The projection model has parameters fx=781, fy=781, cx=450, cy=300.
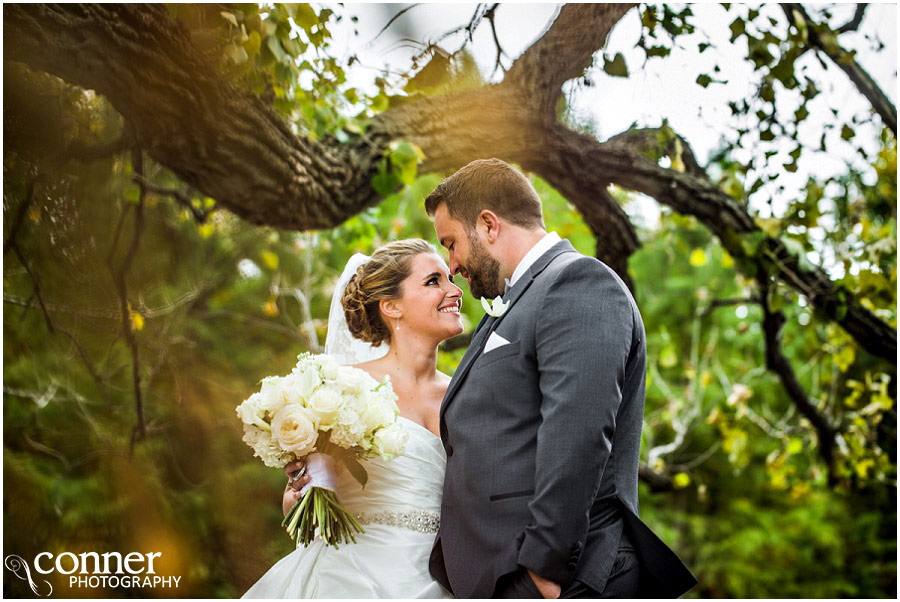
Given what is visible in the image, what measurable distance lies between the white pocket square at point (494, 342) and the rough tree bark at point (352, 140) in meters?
1.27

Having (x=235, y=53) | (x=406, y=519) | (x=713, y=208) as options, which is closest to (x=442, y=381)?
(x=406, y=519)

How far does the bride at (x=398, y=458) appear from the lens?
2293 mm

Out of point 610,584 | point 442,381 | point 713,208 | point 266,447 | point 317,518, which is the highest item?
point 713,208

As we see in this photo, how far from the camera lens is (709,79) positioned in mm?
3266

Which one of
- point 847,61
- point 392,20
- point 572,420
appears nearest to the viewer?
point 572,420

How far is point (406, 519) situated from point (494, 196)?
102 cm

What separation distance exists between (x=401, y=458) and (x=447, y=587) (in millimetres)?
425

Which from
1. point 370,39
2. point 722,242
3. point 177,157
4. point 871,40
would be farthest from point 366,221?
point 871,40

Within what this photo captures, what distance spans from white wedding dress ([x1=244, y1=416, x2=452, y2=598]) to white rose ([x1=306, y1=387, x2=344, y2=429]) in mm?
415

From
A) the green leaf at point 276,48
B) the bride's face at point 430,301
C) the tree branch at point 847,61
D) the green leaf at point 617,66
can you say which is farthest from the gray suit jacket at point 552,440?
the tree branch at point 847,61

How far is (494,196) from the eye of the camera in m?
2.22

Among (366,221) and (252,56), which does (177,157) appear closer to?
(252,56)

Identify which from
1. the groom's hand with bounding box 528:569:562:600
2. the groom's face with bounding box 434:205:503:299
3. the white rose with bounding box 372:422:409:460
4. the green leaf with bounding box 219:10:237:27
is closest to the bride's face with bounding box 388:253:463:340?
the groom's face with bounding box 434:205:503:299

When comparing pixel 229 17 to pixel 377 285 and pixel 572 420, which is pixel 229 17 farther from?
pixel 572 420
